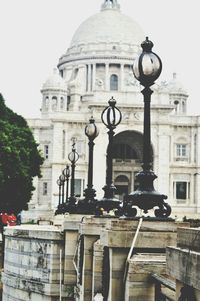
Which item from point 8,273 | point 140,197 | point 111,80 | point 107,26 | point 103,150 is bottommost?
point 8,273

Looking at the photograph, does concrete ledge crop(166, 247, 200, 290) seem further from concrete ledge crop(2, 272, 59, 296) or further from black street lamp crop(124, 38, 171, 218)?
concrete ledge crop(2, 272, 59, 296)

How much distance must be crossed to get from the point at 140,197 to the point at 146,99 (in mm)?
1373

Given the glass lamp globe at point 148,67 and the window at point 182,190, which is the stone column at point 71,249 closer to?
the glass lamp globe at point 148,67

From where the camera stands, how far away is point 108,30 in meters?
118

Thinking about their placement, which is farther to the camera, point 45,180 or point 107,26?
Answer: point 107,26

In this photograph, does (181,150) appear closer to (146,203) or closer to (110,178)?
(110,178)

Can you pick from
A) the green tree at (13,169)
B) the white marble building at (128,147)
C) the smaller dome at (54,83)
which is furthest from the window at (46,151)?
the green tree at (13,169)

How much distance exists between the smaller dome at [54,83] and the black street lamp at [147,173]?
3940 inches

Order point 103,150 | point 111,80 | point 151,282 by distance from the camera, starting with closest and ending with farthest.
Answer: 1. point 151,282
2. point 103,150
3. point 111,80

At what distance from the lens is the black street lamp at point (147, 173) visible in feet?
35.5

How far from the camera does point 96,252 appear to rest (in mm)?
12719

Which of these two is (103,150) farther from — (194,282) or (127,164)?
(194,282)

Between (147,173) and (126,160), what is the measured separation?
3396 inches

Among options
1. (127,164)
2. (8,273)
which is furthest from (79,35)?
(8,273)
